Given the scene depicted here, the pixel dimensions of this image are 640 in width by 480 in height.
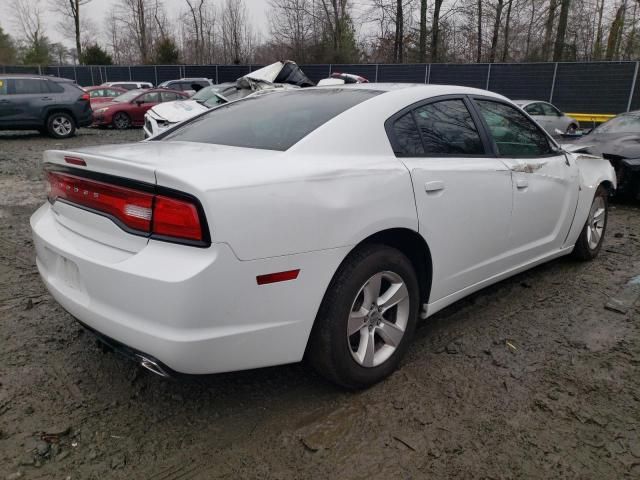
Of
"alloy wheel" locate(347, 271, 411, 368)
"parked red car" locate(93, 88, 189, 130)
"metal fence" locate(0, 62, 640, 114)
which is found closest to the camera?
"alloy wheel" locate(347, 271, 411, 368)

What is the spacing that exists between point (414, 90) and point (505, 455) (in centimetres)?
198

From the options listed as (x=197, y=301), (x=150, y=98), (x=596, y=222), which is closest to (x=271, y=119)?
(x=197, y=301)

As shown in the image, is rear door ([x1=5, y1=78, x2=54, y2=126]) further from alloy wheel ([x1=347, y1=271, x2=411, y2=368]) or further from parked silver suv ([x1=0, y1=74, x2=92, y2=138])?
alloy wheel ([x1=347, y1=271, x2=411, y2=368])

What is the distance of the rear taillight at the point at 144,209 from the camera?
75.5 inches

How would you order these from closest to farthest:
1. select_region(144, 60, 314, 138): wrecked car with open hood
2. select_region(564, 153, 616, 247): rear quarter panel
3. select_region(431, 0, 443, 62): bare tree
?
select_region(564, 153, 616, 247): rear quarter panel < select_region(144, 60, 314, 138): wrecked car with open hood < select_region(431, 0, 443, 62): bare tree

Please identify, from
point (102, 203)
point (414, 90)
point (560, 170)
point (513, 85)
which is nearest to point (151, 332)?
point (102, 203)

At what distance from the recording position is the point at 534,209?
350cm

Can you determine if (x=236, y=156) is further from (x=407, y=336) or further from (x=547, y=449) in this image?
(x=547, y=449)

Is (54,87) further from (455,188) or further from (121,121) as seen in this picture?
(455,188)

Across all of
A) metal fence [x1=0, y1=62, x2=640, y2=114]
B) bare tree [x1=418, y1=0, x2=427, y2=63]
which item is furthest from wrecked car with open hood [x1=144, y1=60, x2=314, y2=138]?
bare tree [x1=418, y1=0, x2=427, y2=63]

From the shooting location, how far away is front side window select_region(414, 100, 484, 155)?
9.37 feet

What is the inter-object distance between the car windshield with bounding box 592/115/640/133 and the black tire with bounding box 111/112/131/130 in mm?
13910

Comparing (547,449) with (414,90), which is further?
(414,90)

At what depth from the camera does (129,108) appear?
16.5 m
